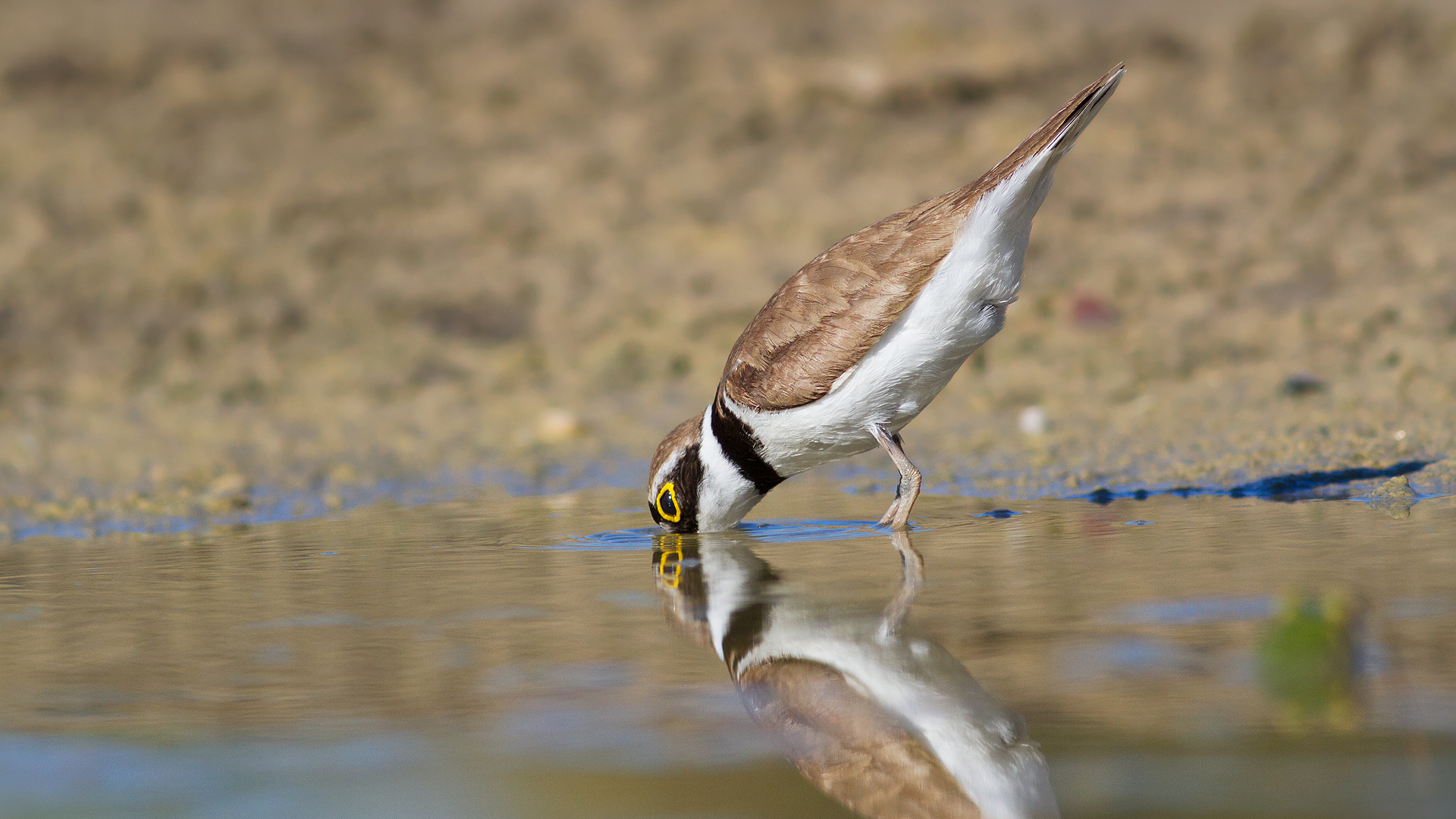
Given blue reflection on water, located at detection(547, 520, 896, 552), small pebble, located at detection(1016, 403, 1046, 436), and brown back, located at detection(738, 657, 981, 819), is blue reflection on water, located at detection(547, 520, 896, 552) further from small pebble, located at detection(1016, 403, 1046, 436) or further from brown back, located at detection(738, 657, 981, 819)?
Answer: small pebble, located at detection(1016, 403, 1046, 436)

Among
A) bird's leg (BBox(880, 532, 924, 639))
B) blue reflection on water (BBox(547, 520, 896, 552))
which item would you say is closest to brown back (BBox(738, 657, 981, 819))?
bird's leg (BBox(880, 532, 924, 639))

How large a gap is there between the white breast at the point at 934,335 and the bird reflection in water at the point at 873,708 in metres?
1.22

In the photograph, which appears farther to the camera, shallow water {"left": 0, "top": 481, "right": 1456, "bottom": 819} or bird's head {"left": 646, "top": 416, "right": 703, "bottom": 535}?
bird's head {"left": 646, "top": 416, "right": 703, "bottom": 535}

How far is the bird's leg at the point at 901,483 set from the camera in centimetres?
527

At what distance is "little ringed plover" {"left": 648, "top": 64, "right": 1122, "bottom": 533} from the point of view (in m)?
5.08

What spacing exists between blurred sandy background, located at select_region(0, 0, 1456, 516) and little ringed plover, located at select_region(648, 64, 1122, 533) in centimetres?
200

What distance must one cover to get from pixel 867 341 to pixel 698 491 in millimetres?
907

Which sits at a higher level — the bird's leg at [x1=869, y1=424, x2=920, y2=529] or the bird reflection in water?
the bird's leg at [x1=869, y1=424, x2=920, y2=529]

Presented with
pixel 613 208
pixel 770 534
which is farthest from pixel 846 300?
pixel 613 208

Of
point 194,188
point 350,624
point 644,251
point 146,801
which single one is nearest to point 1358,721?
point 146,801

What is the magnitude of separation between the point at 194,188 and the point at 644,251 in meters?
3.32

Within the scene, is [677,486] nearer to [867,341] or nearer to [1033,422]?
[867,341]

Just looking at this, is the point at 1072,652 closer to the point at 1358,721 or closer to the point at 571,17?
the point at 1358,721

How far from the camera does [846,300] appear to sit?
5301 millimetres
